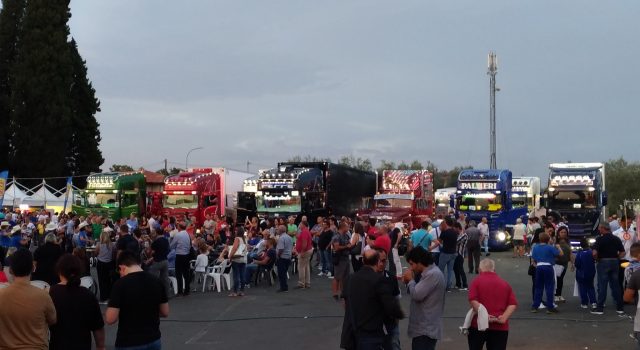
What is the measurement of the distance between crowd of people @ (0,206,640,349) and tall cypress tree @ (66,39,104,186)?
40.2 meters

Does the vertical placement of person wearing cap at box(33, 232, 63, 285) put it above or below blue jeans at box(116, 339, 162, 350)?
above

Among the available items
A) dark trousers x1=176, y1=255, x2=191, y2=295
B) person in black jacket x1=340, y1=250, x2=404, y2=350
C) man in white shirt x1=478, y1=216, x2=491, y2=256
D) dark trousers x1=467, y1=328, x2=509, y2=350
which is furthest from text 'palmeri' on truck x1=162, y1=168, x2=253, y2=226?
person in black jacket x1=340, y1=250, x2=404, y2=350

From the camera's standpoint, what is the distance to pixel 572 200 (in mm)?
31359

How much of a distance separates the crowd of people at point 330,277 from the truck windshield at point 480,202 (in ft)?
17.5

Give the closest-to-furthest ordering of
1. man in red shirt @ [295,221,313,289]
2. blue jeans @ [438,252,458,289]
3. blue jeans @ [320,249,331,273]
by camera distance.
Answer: blue jeans @ [438,252,458,289] < man in red shirt @ [295,221,313,289] < blue jeans @ [320,249,331,273]

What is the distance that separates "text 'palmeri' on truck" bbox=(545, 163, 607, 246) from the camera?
100ft

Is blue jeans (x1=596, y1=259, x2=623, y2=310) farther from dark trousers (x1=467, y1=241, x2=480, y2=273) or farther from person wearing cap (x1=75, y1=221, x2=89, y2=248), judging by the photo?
person wearing cap (x1=75, y1=221, x2=89, y2=248)

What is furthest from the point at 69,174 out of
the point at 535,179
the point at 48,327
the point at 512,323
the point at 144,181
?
the point at 48,327

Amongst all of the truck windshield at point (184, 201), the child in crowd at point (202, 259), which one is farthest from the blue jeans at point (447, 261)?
the truck windshield at point (184, 201)

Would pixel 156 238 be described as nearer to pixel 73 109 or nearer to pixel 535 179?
pixel 535 179

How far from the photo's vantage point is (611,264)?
13922 millimetres

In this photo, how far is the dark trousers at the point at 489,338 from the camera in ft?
25.8

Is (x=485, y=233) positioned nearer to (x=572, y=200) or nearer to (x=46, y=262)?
(x=572, y=200)

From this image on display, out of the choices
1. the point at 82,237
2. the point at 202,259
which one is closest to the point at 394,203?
the point at 202,259
